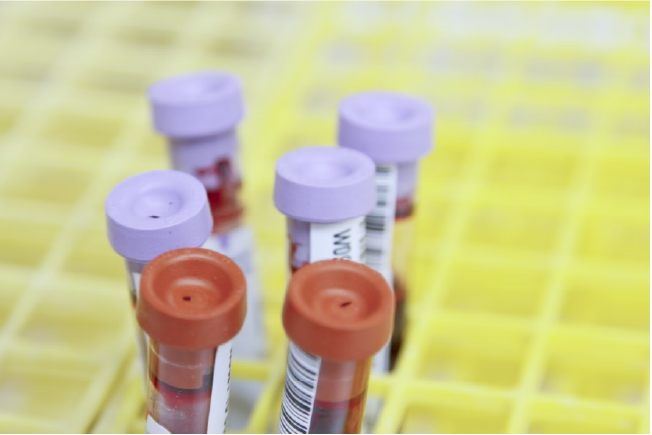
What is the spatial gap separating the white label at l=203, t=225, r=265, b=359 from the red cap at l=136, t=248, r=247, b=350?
10 cm

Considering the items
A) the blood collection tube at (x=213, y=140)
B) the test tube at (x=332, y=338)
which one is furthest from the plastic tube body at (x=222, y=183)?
the test tube at (x=332, y=338)

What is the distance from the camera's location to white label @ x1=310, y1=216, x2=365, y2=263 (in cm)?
30

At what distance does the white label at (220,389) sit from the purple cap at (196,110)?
12 cm

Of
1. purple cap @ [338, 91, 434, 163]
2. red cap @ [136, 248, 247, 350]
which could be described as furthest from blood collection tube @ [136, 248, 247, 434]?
purple cap @ [338, 91, 434, 163]

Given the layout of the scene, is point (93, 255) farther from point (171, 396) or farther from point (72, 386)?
point (171, 396)

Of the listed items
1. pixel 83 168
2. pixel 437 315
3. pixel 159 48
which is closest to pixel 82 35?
pixel 159 48

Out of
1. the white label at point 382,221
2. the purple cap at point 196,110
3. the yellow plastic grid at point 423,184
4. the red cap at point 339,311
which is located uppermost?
the purple cap at point 196,110

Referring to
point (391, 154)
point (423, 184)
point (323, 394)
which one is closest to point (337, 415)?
point (323, 394)

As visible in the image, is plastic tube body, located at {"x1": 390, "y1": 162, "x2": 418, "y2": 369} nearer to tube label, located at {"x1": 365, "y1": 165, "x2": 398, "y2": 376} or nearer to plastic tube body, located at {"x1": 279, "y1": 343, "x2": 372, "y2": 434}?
tube label, located at {"x1": 365, "y1": 165, "x2": 398, "y2": 376}

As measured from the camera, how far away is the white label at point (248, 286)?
0.37 m

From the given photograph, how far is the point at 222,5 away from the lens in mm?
688

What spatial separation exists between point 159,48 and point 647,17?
40cm

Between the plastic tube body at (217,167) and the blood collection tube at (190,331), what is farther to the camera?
the plastic tube body at (217,167)

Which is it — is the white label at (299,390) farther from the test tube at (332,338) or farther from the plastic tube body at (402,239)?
the plastic tube body at (402,239)
